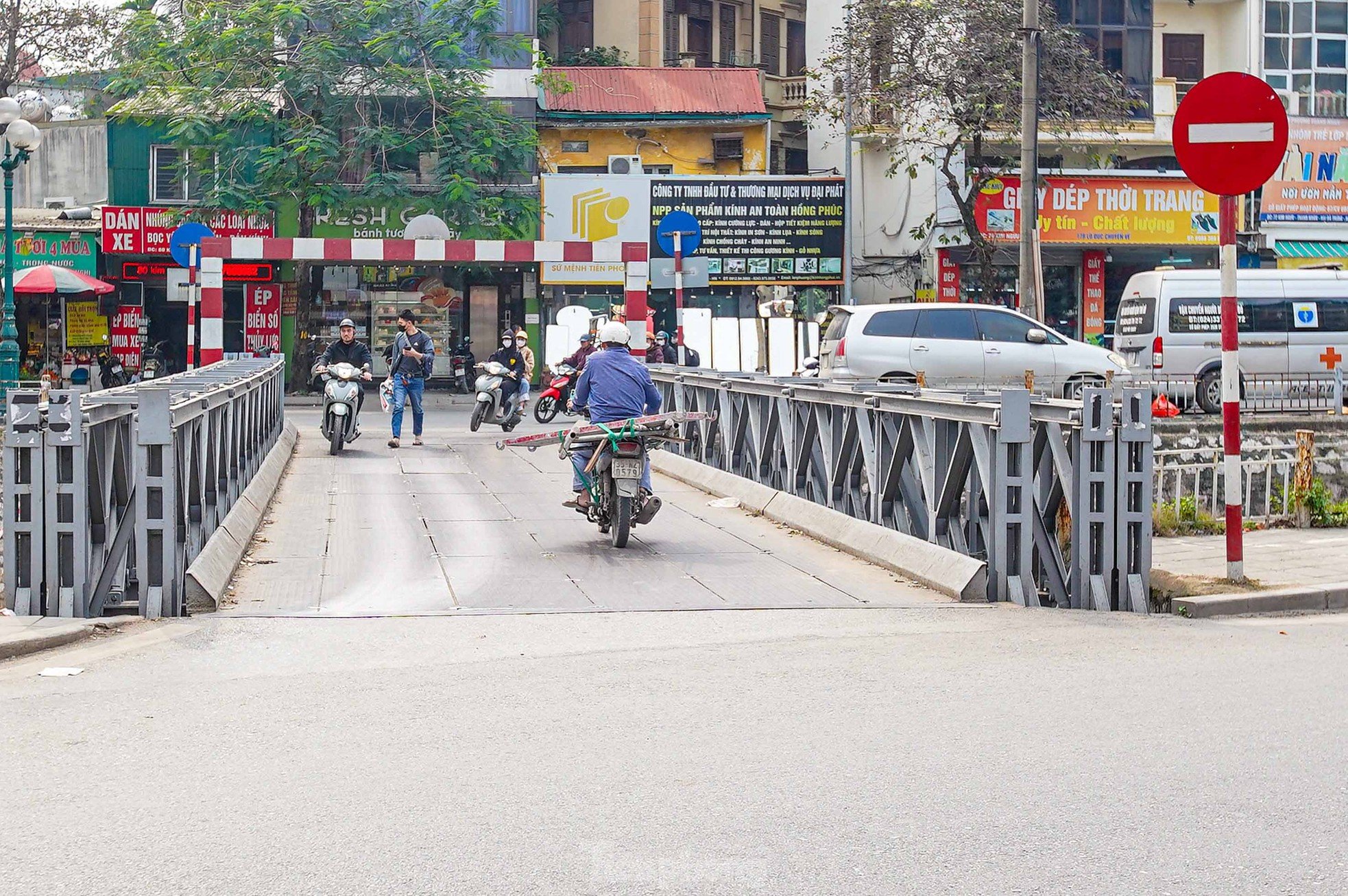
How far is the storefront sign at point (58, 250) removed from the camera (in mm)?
33438

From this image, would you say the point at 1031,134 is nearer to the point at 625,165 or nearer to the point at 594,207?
the point at 594,207

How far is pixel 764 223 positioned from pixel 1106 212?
308 inches

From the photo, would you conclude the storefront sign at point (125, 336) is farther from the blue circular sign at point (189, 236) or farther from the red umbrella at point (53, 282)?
the blue circular sign at point (189, 236)

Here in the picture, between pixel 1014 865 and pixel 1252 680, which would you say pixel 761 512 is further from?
pixel 1014 865

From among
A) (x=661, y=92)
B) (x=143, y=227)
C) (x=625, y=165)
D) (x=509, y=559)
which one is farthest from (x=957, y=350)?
(x=143, y=227)

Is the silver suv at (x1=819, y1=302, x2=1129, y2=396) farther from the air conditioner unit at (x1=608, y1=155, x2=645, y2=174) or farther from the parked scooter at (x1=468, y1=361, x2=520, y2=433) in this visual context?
the air conditioner unit at (x1=608, y1=155, x2=645, y2=174)

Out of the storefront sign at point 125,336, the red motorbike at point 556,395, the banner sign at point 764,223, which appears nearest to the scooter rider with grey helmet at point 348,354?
the red motorbike at point 556,395

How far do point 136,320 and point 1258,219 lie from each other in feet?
84.4

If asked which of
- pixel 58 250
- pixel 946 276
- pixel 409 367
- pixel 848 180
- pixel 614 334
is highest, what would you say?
pixel 848 180

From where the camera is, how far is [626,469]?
1129cm

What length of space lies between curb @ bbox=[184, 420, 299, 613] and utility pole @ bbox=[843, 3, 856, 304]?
73.6 ft

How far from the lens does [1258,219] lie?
117 feet

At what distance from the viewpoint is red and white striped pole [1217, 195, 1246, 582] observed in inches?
375

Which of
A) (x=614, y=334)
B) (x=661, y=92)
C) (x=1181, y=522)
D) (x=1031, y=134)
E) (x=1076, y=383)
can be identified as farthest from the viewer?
(x=661, y=92)
